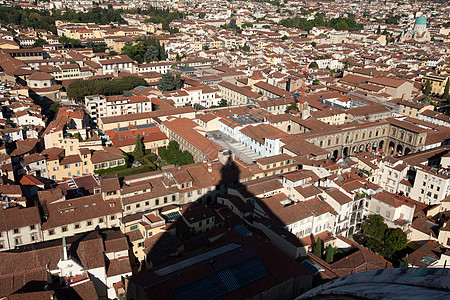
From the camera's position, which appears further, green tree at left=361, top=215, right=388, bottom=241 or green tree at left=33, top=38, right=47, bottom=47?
green tree at left=33, top=38, right=47, bottom=47

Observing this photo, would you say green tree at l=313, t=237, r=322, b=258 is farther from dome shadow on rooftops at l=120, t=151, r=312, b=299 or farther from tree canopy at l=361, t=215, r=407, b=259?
tree canopy at l=361, t=215, r=407, b=259

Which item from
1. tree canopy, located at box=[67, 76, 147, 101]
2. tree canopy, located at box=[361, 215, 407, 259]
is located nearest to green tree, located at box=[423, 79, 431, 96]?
tree canopy, located at box=[361, 215, 407, 259]

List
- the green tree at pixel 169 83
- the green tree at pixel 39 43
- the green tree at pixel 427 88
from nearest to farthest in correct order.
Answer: the green tree at pixel 169 83 → the green tree at pixel 427 88 → the green tree at pixel 39 43

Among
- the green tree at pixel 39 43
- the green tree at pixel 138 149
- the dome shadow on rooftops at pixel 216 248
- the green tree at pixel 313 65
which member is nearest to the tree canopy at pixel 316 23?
the green tree at pixel 313 65

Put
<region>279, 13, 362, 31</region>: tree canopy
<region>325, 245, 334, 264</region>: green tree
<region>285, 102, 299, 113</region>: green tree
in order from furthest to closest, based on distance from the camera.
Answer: <region>279, 13, 362, 31</region>: tree canopy → <region>285, 102, 299, 113</region>: green tree → <region>325, 245, 334, 264</region>: green tree

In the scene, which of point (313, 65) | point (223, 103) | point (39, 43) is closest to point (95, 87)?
point (223, 103)

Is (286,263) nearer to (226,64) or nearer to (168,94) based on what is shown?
(168,94)

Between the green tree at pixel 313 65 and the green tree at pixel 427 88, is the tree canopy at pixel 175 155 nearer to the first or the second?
the green tree at pixel 427 88

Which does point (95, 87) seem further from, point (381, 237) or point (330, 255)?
point (381, 237)
